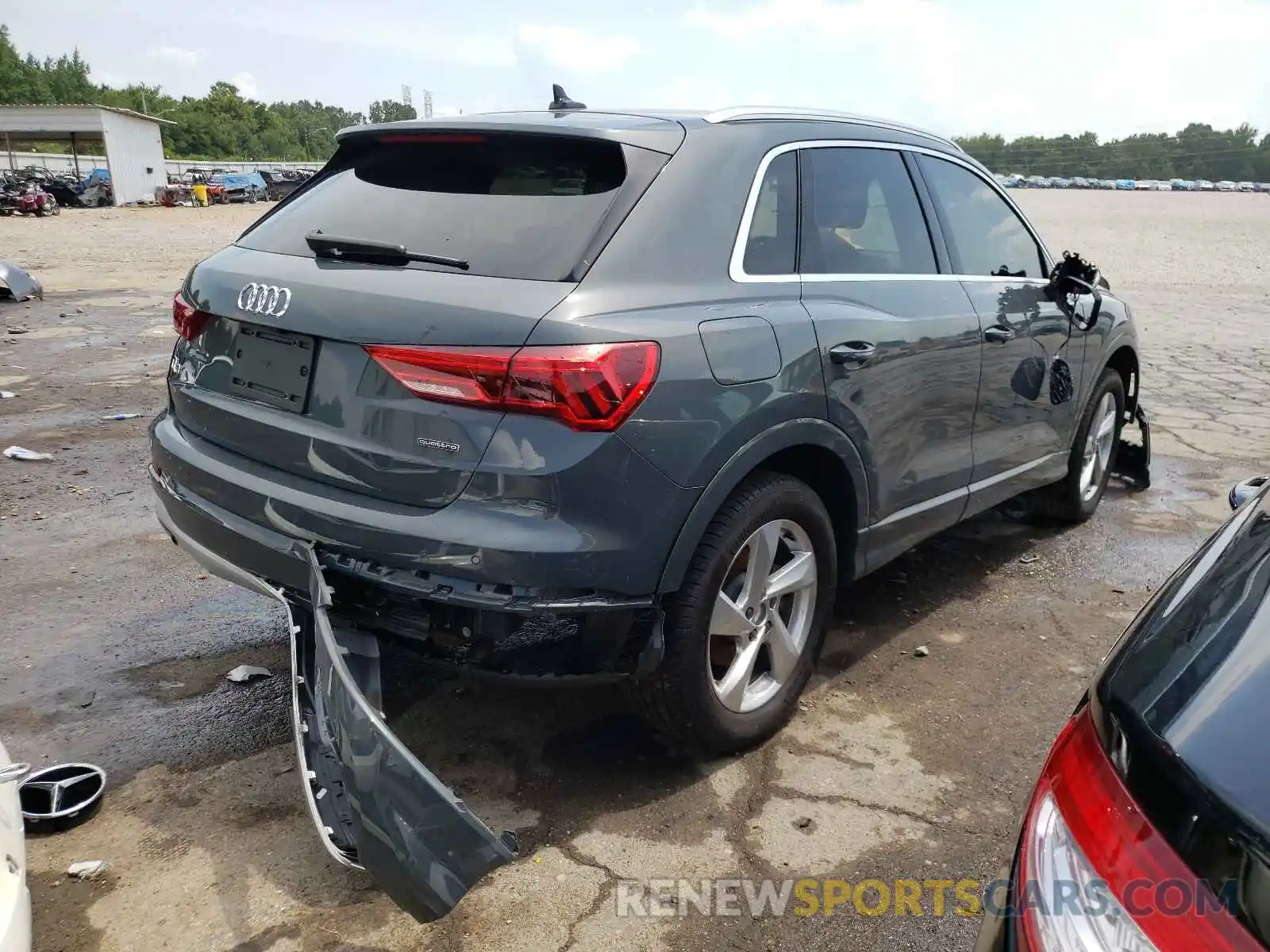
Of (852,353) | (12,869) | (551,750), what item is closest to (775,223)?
(852,353)

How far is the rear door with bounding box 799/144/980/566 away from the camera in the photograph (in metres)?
3.20

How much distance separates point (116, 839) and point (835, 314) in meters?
2.48

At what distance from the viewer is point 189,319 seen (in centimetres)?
306

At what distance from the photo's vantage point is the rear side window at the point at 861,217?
3.29 meters

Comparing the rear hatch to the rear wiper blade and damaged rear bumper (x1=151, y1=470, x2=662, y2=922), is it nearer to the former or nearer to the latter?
the rear wiper blade

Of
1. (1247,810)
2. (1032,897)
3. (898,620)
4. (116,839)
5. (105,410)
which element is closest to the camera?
(1247,810)

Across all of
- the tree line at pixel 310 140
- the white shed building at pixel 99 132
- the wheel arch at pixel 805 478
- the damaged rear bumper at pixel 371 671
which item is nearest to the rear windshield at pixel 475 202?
the wheel arch at pixel 805 478

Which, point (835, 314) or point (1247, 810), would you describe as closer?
point (1247, 810)

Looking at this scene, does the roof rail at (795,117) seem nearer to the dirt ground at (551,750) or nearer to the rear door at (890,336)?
the rear door at (890,336)

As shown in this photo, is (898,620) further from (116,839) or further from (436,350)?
(116,839)

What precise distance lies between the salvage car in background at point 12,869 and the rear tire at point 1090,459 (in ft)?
14.7

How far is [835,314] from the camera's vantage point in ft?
10.3

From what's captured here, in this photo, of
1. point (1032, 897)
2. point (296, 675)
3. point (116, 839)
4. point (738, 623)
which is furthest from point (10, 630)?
point (1032, 897)

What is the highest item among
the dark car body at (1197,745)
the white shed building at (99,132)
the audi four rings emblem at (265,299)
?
the white shed building at (99,132)
